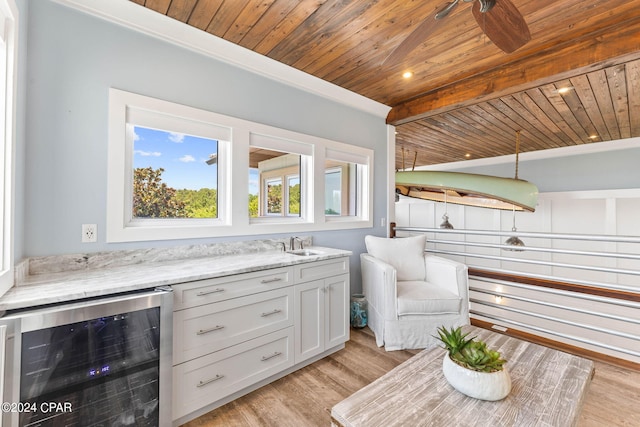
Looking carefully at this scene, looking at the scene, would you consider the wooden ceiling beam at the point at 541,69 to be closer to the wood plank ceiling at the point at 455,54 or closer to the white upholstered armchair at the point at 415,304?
the wood plank ceiling at the point at 455,54

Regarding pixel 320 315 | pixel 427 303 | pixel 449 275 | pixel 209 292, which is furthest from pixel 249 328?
pixel 449 275

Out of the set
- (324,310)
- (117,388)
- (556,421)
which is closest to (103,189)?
(117,388)

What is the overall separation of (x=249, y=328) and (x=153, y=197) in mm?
1204

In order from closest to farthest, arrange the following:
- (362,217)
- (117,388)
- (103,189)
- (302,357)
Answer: (117,388), (103,189), (302,357), (362,217)

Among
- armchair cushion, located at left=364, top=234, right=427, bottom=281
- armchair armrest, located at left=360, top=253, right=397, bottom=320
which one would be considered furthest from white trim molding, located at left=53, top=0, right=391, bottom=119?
armchair armrest, located at left=360, top=253, right=397, bottom=320

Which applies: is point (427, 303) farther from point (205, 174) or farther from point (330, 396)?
point (205, 174)

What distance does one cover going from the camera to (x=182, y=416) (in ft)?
5.12

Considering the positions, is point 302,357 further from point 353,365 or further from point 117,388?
point 117,388

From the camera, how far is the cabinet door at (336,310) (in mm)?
2361

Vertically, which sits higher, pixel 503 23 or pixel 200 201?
pixel 503 23

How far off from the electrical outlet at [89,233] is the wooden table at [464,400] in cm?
173

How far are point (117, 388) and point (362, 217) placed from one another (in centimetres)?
280

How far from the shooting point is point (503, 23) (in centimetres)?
152

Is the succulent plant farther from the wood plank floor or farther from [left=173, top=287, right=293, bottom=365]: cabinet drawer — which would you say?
[left=173, top=287, right=293, bottom=365]: cabinet drawer
